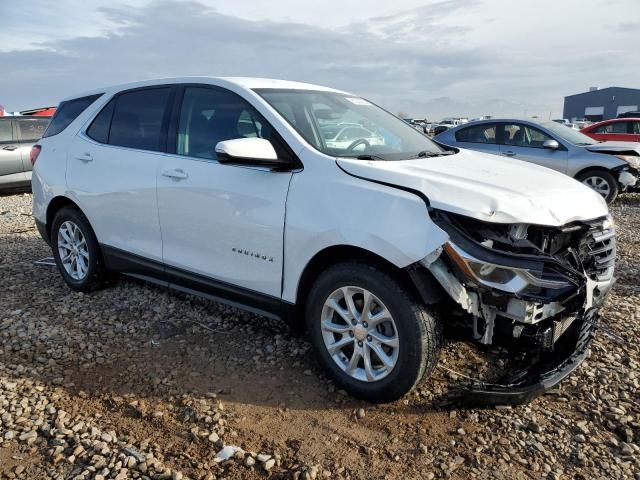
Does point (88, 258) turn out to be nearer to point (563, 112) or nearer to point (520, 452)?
point (520, 452)

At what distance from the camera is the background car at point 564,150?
9633mm

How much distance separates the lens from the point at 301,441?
9.00ft

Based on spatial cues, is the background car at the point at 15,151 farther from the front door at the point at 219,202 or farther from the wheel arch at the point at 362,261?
the wheel arch at the point at 362,261

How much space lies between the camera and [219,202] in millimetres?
3469

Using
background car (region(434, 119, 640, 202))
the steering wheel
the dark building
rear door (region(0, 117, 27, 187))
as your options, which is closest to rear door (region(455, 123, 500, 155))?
background car (region(434, 119, 640, 202))

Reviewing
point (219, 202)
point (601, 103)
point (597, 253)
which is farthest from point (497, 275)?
point (601, 103)

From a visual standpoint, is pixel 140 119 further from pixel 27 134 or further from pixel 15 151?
pixel 27 134

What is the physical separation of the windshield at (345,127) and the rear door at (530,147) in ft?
21.6

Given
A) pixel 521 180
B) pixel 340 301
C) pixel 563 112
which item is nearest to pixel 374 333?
pixel 340 301

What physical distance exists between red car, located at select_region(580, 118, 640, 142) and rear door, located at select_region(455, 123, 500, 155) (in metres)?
3.95

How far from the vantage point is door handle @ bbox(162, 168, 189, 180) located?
12.1 feet

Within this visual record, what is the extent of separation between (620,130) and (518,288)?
12125 mm

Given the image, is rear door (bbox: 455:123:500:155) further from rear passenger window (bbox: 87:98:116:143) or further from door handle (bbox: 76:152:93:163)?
door handle (bbox: 76:152:93:163)

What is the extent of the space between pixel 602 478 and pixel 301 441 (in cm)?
143
